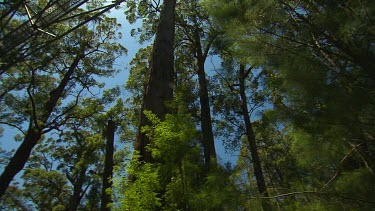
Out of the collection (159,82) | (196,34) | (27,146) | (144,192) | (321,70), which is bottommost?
(144,192)

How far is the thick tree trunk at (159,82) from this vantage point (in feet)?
11.3

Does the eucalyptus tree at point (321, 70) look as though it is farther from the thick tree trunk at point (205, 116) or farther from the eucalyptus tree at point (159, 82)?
the thick tree trunk at point (205, 116)

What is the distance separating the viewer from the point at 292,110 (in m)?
2.92

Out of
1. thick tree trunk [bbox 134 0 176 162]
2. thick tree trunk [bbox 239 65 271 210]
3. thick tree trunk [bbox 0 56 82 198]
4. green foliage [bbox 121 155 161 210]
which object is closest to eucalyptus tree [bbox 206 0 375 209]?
thick tree trunk [bbox 134 0 176 162]

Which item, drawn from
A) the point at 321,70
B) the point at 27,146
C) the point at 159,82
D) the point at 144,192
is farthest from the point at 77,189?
the point at 321,70

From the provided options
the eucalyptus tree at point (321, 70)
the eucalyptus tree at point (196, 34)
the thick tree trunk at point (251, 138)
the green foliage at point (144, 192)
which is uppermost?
the eucalyptus tree at point (196, 34)

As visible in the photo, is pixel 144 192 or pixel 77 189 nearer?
pixel 144 192

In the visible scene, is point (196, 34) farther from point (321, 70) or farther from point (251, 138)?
point (321, 70)

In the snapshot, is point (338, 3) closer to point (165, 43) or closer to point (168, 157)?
point (168, 157)

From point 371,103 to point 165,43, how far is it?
317 cm

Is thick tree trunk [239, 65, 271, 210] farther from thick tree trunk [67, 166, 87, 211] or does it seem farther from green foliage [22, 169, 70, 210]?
green foliage [22, 169, 70, 210]

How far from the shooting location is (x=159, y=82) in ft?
13.3

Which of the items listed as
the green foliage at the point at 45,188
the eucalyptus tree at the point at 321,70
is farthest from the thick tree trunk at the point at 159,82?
the green foliage at the point at 45,188

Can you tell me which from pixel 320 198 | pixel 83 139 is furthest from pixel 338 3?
pixel 83 139
